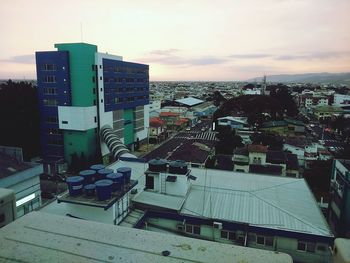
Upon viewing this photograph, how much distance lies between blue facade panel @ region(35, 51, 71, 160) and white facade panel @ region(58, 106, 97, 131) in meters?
0.79

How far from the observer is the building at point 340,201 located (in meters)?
19.1

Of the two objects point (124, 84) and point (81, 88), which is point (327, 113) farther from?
point (81, 88)

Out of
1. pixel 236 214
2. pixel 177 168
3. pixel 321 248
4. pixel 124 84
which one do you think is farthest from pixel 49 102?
pixel 321 248

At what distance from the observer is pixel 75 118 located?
34344 millimetres

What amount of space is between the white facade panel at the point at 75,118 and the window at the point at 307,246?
2827 cm

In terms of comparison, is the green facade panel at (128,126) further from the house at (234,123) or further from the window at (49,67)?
the house at (234,123)

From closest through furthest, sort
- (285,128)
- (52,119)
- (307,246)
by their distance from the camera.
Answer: (307,246) < (52,119) < (285,128)

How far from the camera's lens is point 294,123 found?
56.2 m

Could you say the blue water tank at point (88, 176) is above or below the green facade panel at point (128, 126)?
above

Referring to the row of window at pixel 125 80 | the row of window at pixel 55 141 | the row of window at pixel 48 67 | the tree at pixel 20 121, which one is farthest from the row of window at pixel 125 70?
the row of window at pixel 55 141

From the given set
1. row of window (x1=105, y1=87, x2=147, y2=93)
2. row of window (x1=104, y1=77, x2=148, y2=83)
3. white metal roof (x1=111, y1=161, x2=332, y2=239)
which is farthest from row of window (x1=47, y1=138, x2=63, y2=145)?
white metal roof (x1=111, y1=161, x2=332, y2=239)

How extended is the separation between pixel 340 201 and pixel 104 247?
21.8 meters

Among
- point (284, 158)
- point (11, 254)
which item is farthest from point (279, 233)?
point (284, 158)

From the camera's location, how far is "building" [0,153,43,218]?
65.2 feet
